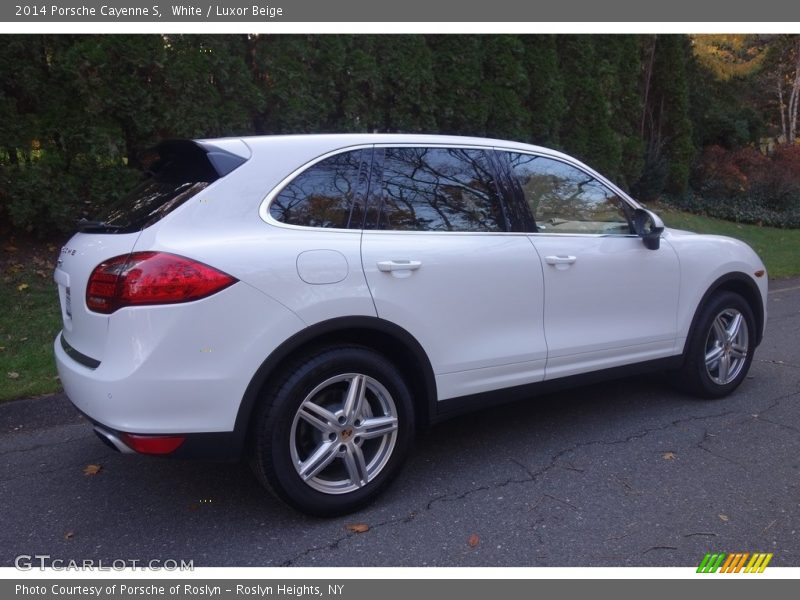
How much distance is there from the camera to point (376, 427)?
3320 mm

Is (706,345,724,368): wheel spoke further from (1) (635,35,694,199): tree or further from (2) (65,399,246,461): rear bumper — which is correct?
(1) (635,35,694,199): tree

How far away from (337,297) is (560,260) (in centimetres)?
151

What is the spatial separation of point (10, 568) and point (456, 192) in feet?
9.13

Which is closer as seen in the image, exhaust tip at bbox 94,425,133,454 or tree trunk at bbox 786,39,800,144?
exhaust tip at bbox 94,425,133,454

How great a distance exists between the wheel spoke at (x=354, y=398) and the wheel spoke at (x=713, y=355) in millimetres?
2909

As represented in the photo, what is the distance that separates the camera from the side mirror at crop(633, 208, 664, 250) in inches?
173

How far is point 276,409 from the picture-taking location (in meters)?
3.00

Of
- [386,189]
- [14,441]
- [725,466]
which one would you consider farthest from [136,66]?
[725,466]

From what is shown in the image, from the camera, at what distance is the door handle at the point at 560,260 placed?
12.8 ft

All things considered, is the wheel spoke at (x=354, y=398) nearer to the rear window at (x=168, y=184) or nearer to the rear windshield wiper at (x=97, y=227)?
the rear window at (x=168, y=184)

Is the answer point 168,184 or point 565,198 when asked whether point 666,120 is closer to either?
point 565,198

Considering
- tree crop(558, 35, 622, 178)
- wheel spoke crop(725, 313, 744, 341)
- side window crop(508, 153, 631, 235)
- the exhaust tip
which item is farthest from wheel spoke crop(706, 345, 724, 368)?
tree crop(558, 35, 622, 178)

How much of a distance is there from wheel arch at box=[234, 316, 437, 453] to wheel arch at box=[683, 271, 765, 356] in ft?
7.30

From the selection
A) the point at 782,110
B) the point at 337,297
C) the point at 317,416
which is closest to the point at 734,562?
the point at 317,416
